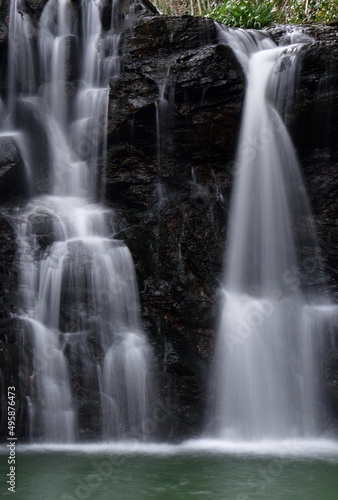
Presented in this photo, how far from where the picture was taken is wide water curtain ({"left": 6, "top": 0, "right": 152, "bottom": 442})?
6.67 metres

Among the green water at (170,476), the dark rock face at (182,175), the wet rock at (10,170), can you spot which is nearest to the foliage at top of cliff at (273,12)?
the dark rock face at (182,175)

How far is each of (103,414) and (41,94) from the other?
267 inches

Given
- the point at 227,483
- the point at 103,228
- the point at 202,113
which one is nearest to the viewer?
the point at 227,483

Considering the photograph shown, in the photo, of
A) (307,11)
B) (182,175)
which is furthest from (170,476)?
(307,11)

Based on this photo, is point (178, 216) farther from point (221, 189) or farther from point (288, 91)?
point (288, 91)

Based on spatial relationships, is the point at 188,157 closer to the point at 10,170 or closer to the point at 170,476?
the point at 10,170

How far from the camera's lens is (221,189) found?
28.8 feet

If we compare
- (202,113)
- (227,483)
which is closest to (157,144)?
(202,113)

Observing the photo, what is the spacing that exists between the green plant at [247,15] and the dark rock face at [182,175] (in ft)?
5.76

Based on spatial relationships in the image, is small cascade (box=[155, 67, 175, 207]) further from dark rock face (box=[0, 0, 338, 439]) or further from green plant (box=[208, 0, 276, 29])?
green plant (box=[208, 0, 276, 29])

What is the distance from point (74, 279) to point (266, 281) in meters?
3.09

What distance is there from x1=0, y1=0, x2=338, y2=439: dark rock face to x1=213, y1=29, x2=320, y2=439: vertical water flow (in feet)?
0.71

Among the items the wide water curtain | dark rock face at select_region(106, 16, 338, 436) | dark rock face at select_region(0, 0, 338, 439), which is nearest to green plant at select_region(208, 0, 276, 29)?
dark rock face at select_region(0, 0, 338, 439)

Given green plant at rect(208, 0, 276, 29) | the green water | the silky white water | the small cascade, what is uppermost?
green plant at rect(208, 0, 276, 29)
